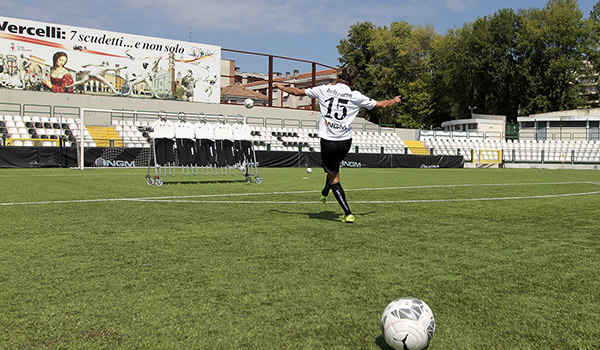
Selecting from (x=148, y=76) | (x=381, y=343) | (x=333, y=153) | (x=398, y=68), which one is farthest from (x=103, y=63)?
(x=398, y=68)

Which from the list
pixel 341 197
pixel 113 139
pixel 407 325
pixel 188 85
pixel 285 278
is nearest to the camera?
pixel 407 325

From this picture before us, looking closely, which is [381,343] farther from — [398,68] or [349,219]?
[398,68]

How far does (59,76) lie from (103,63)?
302 centimetres

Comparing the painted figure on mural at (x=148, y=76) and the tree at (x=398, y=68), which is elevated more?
the tree at (x=398, y=68)

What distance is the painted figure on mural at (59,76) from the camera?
33.4 meters

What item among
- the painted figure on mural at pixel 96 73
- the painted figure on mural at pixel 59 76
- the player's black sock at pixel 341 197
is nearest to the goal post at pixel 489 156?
the painted figure on mural at pixel 96 73

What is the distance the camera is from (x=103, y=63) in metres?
35.0

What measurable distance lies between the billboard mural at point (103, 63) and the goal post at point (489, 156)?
22.0m

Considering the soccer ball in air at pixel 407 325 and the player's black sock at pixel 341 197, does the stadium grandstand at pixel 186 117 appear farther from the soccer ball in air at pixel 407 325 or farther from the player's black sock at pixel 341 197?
the soccer ball in air at pixel 407 325

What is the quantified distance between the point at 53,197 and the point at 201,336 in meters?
7.72

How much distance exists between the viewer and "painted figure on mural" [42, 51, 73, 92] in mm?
33406

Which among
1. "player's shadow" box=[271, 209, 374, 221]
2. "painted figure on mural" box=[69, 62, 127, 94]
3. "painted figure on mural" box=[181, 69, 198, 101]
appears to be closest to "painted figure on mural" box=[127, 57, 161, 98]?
"painted figure on mural" box=[69, 62, 127, 94]

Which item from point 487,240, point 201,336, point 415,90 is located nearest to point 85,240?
point 201,336

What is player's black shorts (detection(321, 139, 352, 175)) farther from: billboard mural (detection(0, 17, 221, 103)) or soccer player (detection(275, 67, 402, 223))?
billboard mural (detection(0, 17, 221, 103))
